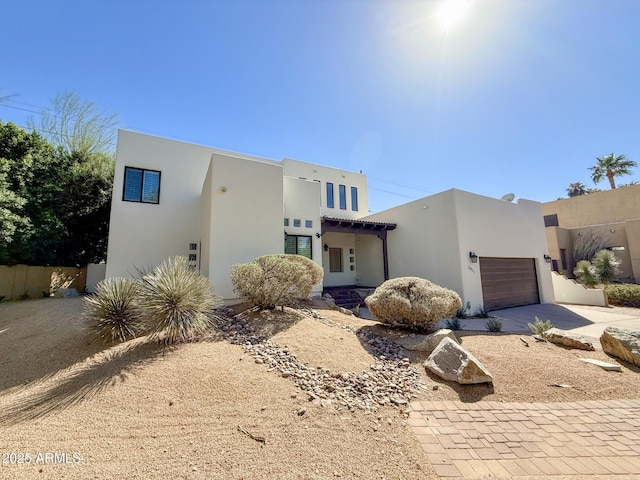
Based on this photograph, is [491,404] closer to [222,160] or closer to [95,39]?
[222,160]

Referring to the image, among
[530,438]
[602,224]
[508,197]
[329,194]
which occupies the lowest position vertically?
[530,438]

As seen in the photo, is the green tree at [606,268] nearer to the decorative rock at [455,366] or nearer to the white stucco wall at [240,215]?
the decorative rock at [455,366]

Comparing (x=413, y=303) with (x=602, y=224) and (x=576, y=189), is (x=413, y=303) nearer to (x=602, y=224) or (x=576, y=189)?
(x=602, y=224)

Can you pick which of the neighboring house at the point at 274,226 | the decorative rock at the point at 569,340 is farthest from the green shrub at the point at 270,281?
the decorative rock at the point at 569,340

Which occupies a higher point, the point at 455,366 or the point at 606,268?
the point at 606,268

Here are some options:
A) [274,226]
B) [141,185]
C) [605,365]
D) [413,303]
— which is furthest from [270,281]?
[141,185]

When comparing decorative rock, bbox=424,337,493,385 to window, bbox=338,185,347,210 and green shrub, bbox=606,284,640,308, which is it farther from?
green shrub, bbox=606,284,640,308

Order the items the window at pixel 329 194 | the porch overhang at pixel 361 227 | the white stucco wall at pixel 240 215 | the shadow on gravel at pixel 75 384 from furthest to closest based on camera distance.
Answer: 1. the window at pixel 329 194
2. the porch overhang at pixel 361 227
3. the white stucco wall at pixel 240 215
4. the shadow on gravel at pixel 75 384

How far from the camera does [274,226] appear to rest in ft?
33.6

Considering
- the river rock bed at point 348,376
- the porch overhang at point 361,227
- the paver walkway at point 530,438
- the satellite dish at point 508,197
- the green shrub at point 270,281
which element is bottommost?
the paver walkway at point 530,438

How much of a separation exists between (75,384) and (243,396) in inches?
107

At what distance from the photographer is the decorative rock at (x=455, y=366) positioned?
460cm

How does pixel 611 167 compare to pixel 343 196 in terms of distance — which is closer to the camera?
pixel 343 196

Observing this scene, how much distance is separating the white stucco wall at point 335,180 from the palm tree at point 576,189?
38.6m
